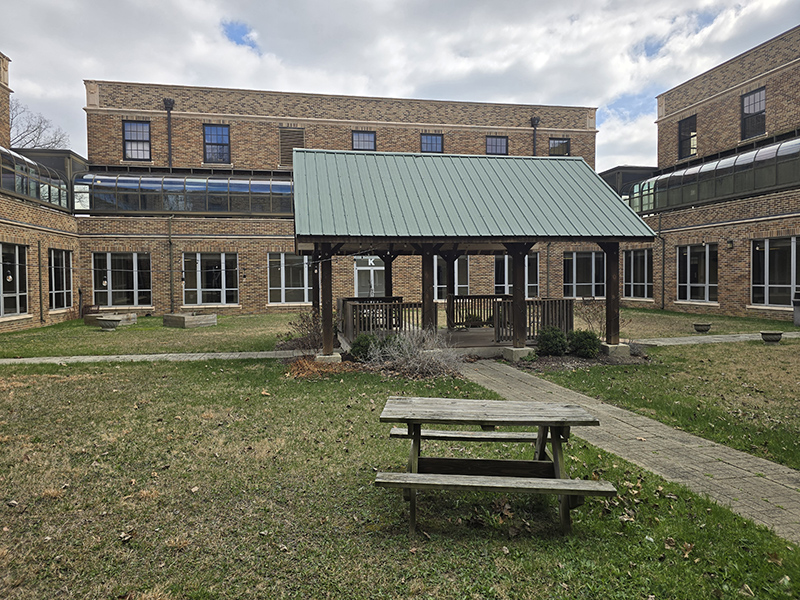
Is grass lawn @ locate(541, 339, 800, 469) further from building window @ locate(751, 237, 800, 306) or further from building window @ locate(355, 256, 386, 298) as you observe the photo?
building window @ locate(355, 256, 386, 298)

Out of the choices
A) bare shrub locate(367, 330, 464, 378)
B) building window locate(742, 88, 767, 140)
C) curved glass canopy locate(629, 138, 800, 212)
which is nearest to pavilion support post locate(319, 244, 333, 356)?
bare shrub locate(367, 330, 464, 378)

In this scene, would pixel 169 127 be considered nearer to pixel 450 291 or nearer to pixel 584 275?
pixel 450 291

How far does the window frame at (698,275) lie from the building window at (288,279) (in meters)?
17.6

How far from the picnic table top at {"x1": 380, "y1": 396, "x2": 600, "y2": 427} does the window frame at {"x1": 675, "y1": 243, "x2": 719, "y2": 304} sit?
21005mm

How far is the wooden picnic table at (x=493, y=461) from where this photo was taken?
3.74m

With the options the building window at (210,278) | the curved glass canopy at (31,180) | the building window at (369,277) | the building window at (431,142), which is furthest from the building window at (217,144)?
the building window at (431,142)

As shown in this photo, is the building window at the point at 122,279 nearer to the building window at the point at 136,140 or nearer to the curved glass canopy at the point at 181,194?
the curved glass canopy at the point at 181,194

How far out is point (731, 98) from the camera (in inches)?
1010

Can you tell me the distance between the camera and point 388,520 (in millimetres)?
4105

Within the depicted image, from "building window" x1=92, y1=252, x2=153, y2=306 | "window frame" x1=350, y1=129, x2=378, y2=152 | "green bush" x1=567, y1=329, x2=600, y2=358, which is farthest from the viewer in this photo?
"window frame" x1=350, y1=129, x2=378, y2=152

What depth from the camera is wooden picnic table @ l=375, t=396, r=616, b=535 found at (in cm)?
374

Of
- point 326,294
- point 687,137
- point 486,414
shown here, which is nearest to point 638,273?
point 687,137

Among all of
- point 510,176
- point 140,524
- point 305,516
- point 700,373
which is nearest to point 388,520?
point 305,516

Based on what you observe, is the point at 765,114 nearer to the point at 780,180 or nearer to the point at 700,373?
the point at 780,180
